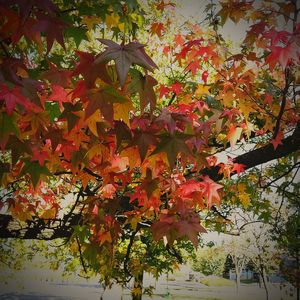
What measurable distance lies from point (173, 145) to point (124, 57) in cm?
70

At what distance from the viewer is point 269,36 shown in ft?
8.33

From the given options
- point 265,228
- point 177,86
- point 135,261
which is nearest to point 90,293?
point 265,228

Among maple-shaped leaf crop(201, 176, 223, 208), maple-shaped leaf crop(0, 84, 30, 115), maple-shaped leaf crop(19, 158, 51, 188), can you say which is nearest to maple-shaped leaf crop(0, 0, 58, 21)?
maple-shaped leaf crop(0, 84, 30, 115)

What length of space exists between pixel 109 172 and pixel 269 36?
1.76 meters

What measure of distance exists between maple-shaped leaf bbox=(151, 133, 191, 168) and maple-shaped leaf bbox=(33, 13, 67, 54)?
78 cm

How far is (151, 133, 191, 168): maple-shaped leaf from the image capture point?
183 cm

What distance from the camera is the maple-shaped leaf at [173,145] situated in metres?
1.83

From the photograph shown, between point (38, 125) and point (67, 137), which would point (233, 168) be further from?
point (38, 125)

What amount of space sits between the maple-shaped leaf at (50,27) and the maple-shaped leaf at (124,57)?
43 cm

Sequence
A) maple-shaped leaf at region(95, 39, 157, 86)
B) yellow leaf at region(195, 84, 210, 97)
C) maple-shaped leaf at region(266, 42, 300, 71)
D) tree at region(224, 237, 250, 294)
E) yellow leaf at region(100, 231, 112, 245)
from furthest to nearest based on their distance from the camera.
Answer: tree at region(224, 237, 250, 294) < yellow leaf at region(195, 84, 210, 97) < yellow leaf at region(100, 231, 112, 245) < maple-shaped leaf at region(266, 42, 300, 71) < maple-shaped leaf at region(95, 39, 157, 86)

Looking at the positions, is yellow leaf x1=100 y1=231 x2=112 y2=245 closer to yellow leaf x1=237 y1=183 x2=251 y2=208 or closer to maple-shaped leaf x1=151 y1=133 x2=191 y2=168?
maple-shaped leaf x1=151 y1=133 x2=191 y2=168

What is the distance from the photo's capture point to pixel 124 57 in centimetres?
129

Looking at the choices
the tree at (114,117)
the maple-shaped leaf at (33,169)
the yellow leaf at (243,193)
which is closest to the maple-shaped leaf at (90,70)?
the tree at (114,117)

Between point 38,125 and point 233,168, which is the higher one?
point 233,168
